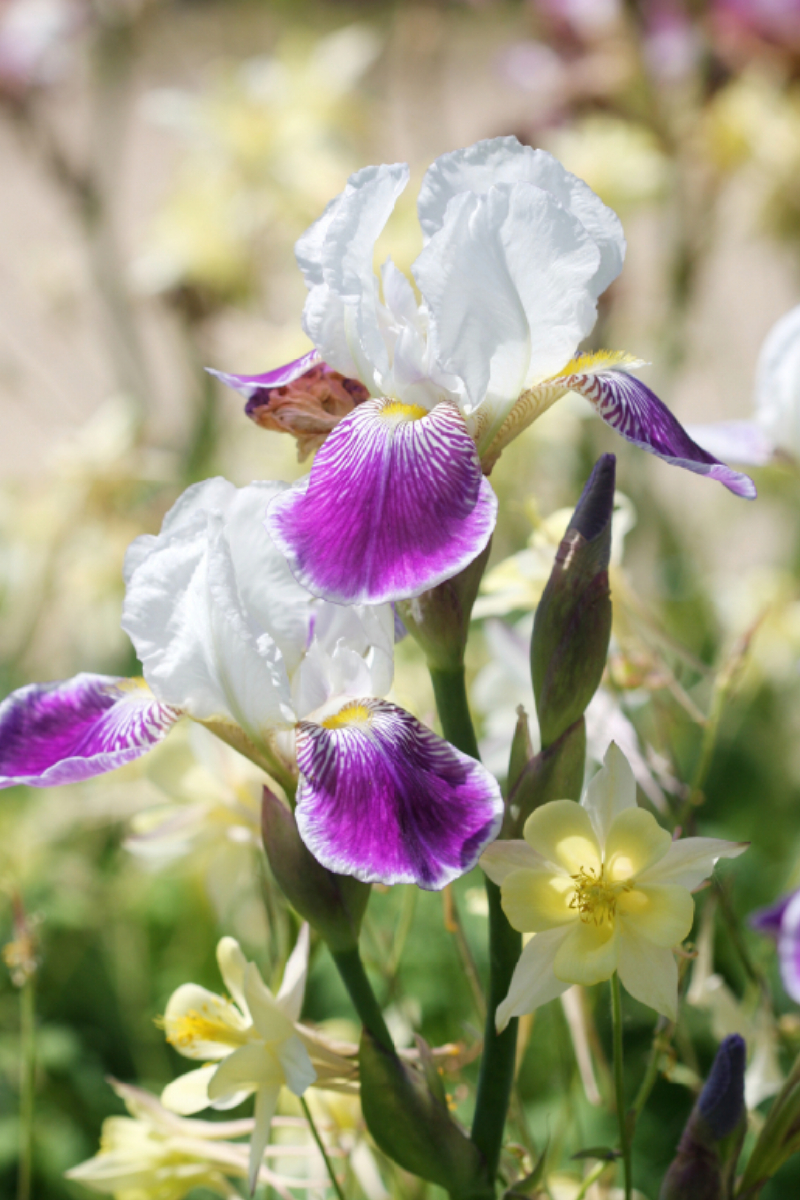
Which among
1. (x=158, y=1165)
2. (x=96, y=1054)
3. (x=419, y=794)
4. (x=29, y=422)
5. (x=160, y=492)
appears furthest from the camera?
(x=29, y=422)

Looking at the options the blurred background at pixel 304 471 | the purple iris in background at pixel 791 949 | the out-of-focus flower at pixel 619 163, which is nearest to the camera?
the purple iris in background at pixel 791 949

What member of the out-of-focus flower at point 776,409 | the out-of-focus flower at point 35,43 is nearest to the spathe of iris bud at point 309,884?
the out-of-focus flower at point 776,409

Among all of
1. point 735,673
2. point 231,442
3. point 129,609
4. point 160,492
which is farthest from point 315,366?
point 231,442

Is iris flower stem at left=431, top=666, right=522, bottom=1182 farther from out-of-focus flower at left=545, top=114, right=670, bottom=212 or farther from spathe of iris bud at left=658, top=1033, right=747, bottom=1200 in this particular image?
out-of-focus flower at left=545, top=114, right=670, bottom=212

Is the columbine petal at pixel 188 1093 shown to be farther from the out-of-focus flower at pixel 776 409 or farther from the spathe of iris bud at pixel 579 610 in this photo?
the out-of-focus flower at pixel 776 409

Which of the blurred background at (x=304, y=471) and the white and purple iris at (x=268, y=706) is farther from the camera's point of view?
the blurred background at (x=304, y=471)

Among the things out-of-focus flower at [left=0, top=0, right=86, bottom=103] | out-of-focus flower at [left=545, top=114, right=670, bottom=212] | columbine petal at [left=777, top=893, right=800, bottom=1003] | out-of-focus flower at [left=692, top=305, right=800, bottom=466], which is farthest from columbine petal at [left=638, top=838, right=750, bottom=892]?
out-of-focus flower at [left=0, top=0, right=86, bottom=103]

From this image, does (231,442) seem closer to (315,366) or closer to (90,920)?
(90,920)
